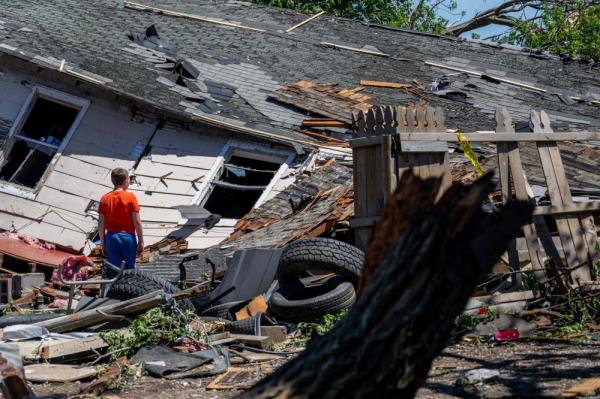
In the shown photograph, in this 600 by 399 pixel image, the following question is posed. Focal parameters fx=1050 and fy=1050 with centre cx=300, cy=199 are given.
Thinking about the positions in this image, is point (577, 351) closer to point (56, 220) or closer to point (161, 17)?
point (56, 220)

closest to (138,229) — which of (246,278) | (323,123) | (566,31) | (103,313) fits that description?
(246,278)

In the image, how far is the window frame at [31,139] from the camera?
14.7 m

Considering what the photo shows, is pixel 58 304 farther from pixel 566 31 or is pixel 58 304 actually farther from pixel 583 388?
pixel 566 31

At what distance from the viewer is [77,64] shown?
1538cm

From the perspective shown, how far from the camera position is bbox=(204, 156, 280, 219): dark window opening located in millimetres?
15320

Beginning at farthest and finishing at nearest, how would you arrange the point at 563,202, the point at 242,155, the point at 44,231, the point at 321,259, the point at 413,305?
1. the point at 242,155
2. the point at 44,231
3. the point at 321,259
4. the point at 563,202
5. the point at 413,305

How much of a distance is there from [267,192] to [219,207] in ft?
3.46

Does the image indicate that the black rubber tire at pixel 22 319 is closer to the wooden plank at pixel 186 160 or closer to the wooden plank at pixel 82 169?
the wooden plank at pixel 82 169

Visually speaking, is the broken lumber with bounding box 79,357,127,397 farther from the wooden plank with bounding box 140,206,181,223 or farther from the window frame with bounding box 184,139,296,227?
the window frame with bounding box 184,139,296,227

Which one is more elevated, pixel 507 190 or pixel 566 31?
pixel 566 31

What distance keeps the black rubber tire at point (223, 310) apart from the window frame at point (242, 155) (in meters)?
4.41

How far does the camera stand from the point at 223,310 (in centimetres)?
1042

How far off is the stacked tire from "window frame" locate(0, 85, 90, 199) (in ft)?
19.3

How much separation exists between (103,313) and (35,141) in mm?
6926
